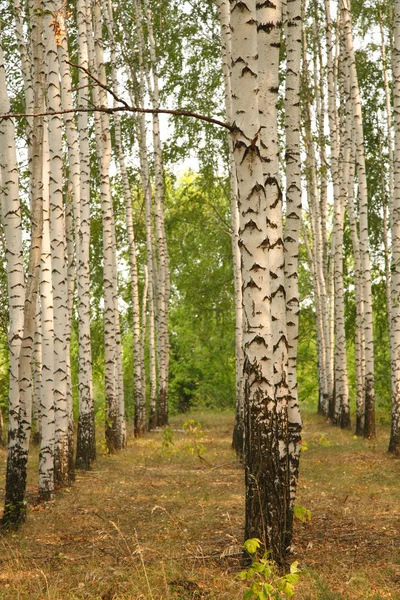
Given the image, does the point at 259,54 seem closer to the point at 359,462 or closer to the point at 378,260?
the point at 359,462

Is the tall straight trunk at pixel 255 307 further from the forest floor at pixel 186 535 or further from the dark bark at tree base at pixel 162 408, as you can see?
the dark bark at tree base at pixel 162 408

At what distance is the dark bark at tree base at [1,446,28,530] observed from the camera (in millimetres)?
7363

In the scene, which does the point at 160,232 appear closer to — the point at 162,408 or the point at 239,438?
the point at 162,408

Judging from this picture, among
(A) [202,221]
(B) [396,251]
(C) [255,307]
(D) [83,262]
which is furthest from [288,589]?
(A) [202,221]

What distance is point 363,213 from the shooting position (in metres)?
13.2

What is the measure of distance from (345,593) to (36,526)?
4023mm

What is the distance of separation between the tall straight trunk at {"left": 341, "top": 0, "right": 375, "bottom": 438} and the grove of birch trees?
44 millimetres

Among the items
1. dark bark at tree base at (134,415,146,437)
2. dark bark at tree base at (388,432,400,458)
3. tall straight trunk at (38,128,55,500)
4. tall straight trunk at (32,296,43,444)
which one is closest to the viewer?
tall straight trunk at (38,128,55,500)

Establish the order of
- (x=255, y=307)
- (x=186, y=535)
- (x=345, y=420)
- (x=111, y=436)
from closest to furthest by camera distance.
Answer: (x=255, y=307) < (x=186, y=535) < (x=111, y=436) < (x=345, y=420)

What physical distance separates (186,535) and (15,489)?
213 centimetres

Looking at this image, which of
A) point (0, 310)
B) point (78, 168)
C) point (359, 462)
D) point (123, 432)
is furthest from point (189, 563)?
point (0, 310)

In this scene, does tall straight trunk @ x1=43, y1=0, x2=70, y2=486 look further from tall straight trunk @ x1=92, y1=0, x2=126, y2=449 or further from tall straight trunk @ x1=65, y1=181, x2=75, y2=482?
tall straight trunk @ x1=92, y1=0, x2=126, y2=449

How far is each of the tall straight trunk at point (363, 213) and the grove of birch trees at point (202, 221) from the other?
44 mm

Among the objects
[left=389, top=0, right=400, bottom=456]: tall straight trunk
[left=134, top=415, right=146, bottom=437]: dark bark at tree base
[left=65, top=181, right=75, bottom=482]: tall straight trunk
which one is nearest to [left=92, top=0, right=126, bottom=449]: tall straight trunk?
[left=65, top=181, right=75, bottom=482]: tall straight trunk
